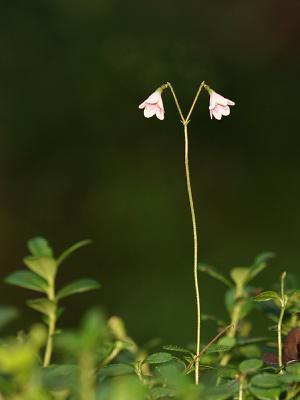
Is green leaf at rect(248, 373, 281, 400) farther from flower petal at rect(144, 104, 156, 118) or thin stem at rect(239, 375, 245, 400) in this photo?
flower petal at rect(144, 104, 156, 118)

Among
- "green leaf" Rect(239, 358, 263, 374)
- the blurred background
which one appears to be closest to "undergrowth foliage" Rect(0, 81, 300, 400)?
"green leaf" Rect(239, 358, 263, 374)

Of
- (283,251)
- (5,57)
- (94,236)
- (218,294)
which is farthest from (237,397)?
(5,57)

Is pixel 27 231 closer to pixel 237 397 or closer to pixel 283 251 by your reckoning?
pixel 283 251

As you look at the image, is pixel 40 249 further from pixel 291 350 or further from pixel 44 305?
pixel 291 350

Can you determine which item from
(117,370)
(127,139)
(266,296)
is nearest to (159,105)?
(266,296)

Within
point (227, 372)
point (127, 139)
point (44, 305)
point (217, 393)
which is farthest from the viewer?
point (127, 139)

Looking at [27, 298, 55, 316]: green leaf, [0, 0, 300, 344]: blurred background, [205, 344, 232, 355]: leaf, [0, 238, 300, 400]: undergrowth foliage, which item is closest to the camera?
[0, 238, 300, 400]: undergrowth foliage
